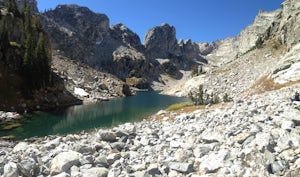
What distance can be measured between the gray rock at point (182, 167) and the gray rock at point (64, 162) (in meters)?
5.20

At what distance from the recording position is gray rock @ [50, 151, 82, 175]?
14729mm

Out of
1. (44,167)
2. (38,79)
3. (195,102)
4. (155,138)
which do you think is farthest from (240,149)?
(38,79)

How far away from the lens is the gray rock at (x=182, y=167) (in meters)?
14.5

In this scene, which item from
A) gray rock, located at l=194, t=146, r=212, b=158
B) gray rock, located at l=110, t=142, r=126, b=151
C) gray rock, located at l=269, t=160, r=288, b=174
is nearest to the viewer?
gray rock, located at l=269, t=160, r=288, b=174

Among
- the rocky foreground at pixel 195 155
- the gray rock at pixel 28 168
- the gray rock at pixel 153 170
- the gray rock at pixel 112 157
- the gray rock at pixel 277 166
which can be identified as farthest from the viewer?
the gray rock at pixel 112 157

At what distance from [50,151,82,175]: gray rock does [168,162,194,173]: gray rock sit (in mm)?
5201

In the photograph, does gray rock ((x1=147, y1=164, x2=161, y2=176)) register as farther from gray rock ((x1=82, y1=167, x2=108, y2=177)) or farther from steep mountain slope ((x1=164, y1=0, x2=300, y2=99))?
steep mountain slope ((x1=164, y1=0, x2=300, y2=99))

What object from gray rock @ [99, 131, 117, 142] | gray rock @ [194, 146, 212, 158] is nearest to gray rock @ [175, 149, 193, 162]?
gray rock @ [194, 146, 212, 158]

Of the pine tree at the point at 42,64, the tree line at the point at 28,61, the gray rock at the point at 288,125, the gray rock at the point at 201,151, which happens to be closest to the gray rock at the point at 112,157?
the gray rock at the point at 201,151

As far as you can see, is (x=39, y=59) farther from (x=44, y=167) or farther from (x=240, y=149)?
(x=240, y=149)

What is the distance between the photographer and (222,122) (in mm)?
21375

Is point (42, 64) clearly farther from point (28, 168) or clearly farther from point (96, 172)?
point (96, 172)

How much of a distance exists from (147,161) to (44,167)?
563cm

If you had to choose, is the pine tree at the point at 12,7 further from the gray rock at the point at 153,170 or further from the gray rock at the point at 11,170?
the gray rock at the point at 153,170
